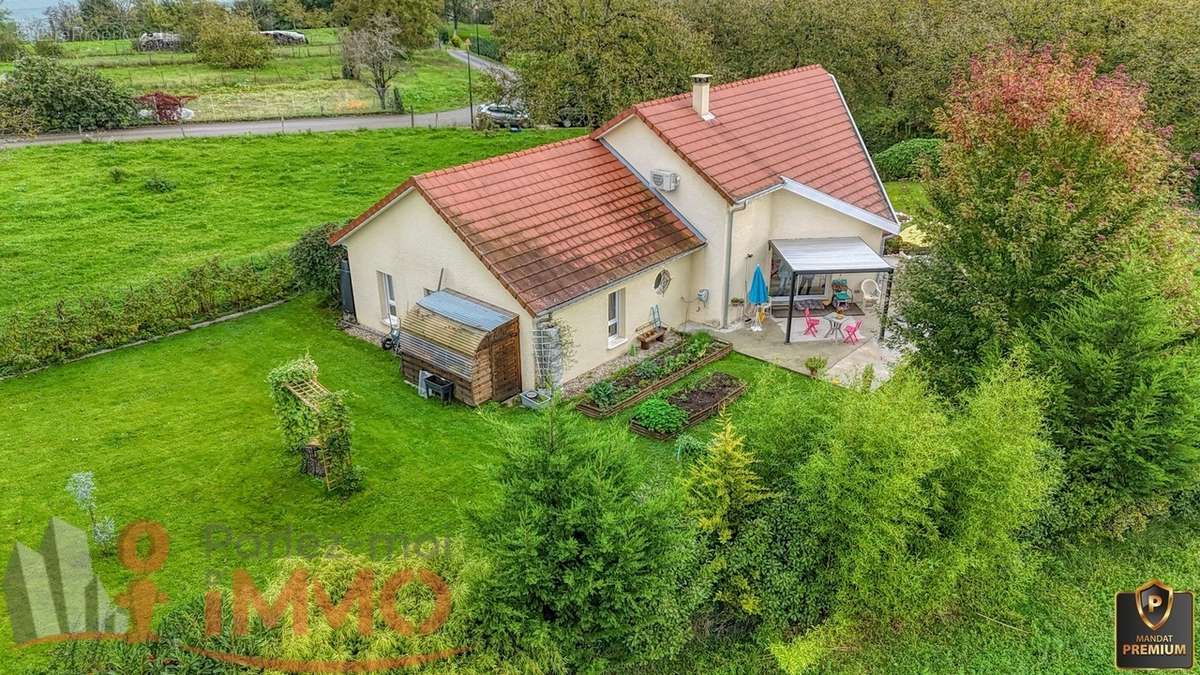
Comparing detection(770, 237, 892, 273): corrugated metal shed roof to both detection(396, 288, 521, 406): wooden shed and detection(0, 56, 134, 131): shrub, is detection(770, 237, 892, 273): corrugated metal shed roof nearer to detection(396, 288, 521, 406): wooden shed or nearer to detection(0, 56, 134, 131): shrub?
detection(396, 288, 521, 406): wooden shed

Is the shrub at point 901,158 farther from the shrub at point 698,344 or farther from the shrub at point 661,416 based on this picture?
the shrub at point 661,416

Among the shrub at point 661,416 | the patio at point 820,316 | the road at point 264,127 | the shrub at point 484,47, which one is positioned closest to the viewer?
the shrub at point 661,416

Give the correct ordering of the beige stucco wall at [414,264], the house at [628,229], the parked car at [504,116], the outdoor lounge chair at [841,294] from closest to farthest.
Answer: the beige stucco wall at [414,264] < the house at [628,229] < the outdoor lounge chair at [841,294] < the parked car at [504,116]

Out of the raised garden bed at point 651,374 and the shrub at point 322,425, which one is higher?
the shrub at point 322,425

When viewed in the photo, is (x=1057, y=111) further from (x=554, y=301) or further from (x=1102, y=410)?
(x=554, y=301)

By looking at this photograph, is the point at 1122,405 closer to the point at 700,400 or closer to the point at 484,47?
the point at 700,400

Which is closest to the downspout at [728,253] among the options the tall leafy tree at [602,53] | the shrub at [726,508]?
the shrub at [726,508]

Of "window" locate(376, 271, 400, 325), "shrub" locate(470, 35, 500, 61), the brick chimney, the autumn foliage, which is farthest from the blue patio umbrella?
"shrub" locate(470, 35, 500, 61)
